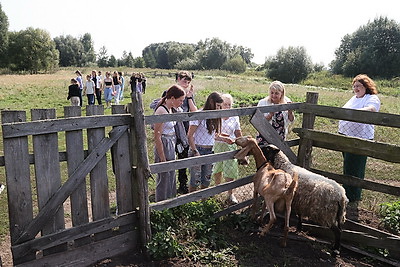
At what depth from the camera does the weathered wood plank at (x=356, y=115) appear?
4.70m

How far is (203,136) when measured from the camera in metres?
5.94

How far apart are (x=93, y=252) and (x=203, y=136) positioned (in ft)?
8.86

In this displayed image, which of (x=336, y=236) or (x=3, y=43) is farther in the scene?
(x=3, y=43)

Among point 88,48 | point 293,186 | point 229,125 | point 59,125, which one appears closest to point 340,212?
point 293,186

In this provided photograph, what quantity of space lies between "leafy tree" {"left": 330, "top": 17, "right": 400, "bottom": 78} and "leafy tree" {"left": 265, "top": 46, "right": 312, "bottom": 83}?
4.69 m

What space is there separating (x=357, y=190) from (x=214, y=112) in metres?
3.30

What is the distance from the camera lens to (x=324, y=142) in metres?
5.53

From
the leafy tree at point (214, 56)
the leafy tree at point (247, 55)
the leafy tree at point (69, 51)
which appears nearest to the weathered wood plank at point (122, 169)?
the leafy tree at point (214, 56)

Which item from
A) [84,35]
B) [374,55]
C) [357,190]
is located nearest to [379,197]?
[357,190]

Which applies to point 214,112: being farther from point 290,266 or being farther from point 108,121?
point 290,266

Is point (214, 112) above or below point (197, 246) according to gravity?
above

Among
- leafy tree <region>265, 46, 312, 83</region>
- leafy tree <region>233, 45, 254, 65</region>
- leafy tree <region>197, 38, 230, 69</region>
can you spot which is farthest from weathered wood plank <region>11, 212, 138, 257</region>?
leafy tree <region>233, 45, 254, 65</region>

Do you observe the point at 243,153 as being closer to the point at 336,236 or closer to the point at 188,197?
the point at 188,197

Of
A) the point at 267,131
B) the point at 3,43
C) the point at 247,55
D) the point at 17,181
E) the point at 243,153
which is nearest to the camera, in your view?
the point at 17,181
